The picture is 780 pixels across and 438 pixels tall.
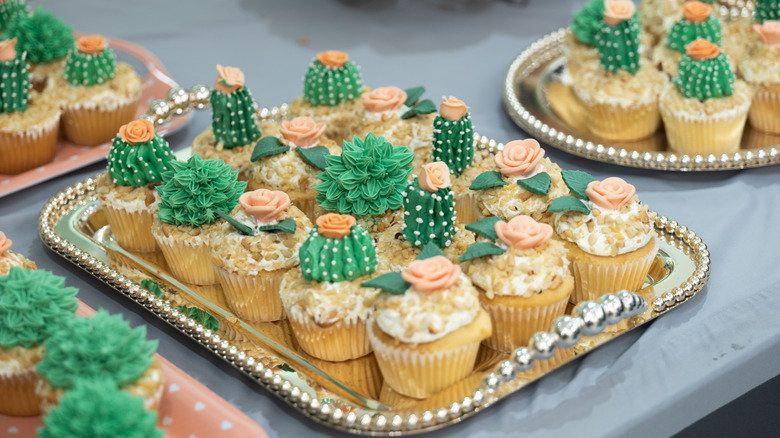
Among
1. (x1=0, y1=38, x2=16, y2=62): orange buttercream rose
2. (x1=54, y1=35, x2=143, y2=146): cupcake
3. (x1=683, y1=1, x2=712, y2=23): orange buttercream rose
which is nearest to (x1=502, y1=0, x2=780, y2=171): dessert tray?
(x1=683, y1=1, x2=712, y2=23): orange buttercream rose

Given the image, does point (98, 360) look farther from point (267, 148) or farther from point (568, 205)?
point (568, 205)

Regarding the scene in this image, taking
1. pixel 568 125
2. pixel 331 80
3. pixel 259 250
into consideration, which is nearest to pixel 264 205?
pixel 259 250

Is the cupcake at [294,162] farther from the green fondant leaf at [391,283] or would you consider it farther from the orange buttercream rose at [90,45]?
the orange buttercream rose at [90,45]

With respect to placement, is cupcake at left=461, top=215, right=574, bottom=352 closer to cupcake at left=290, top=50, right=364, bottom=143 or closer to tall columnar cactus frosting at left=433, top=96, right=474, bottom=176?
tall columnar cactus frosting at left=433, top=96, right=474, bottom=176

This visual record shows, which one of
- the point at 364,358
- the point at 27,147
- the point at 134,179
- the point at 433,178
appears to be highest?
the point at 433,178

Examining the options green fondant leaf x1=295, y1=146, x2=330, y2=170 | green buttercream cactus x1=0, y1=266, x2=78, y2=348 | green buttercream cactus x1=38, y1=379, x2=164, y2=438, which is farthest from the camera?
green fondant leaf x1=295, y1=146, x2=330, y2=170

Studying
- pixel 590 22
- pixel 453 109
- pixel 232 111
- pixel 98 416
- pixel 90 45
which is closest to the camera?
pixel 98 416
